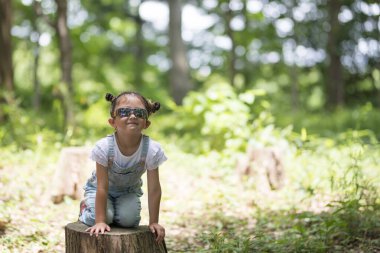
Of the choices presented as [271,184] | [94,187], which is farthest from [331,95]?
[94,187]

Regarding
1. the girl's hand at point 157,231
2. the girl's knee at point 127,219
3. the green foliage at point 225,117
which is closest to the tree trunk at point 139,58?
the green foliage at point 225,117

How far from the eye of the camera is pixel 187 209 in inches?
238

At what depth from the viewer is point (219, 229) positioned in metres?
5.15

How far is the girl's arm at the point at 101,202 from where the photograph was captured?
322 centimetres

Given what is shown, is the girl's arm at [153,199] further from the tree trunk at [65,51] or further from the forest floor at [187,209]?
the tree trunk at [65,51]

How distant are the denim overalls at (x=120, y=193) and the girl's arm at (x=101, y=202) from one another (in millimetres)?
78

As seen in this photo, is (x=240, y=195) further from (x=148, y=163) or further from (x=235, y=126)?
(x=148, y=163)

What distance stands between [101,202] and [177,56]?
39.6ft

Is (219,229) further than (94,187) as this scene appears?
Yes

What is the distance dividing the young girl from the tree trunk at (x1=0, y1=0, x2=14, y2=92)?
301 inches

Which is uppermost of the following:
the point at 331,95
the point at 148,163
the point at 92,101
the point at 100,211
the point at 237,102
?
the point at 331,95

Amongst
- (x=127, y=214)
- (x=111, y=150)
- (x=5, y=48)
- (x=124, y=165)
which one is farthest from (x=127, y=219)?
(x=5, y=48)

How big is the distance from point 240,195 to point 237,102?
2.26 m

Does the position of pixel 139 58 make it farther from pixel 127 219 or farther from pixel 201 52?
pixel 127 219
